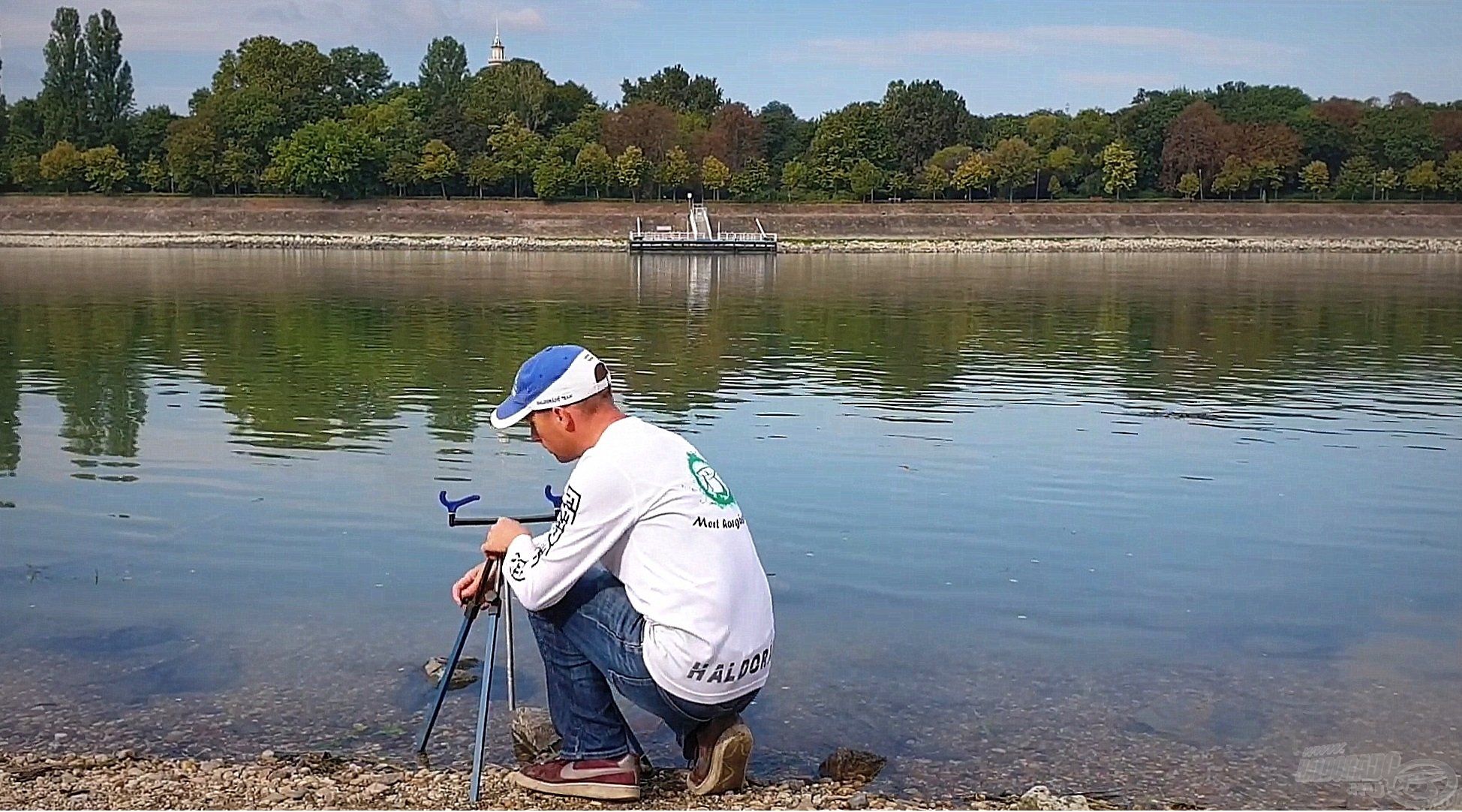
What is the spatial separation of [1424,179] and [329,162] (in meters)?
76.6

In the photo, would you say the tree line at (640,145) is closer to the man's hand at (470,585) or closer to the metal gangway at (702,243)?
the metal gangway at (702,243)

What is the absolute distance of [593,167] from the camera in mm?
102188

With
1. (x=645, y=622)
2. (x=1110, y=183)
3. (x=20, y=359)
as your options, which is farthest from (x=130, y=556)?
(x=1110, y=183)

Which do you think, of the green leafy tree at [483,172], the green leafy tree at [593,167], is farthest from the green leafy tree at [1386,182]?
the green leafy tree at [483,172]

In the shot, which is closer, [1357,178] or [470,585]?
[470,585]

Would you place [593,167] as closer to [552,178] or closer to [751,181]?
[552,178]

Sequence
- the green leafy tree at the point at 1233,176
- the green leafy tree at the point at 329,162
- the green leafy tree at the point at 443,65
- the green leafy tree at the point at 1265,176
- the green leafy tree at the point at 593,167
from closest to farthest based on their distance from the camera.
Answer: the green leafy tree at the point at 329,162, the green leafy tree at the point at 593,167, the green leafy tree at the point at 1233,176, the green leafy tree at the point at 1265,176, the green leafy tree at the point at 443,65

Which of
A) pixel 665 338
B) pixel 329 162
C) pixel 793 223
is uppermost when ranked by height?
pixel 329 162

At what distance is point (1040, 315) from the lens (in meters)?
34.1

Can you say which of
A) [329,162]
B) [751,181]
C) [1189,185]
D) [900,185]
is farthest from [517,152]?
[1189,185]

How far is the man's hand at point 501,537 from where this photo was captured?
586cm

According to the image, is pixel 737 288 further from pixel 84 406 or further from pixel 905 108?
pixel 905 108

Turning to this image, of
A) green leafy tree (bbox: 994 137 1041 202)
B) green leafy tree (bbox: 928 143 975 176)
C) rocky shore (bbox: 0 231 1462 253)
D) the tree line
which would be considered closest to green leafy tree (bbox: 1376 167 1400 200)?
the tree line

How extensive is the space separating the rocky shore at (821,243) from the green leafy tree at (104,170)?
45.5 ft
